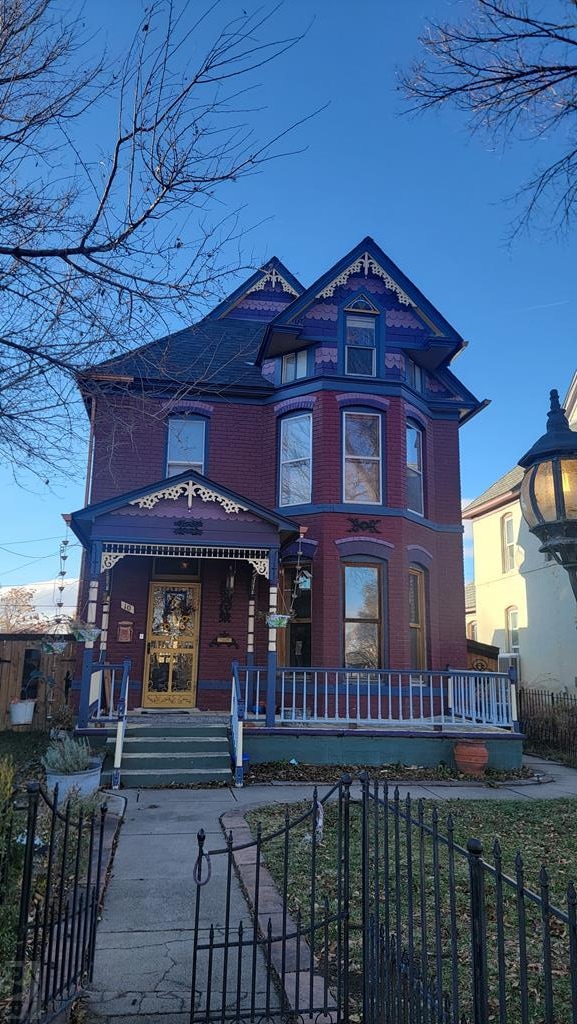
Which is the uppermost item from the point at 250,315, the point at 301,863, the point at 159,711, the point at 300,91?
the point at 250,315

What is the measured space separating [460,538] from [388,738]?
578 cm

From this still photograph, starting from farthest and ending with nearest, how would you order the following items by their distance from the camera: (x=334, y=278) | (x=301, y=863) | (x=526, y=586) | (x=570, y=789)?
(x=526, y=586) < (x=334, y=278) < (x=570, y=789) < (x=301, y=863)

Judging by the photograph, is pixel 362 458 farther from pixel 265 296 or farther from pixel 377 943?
pixel 377 943

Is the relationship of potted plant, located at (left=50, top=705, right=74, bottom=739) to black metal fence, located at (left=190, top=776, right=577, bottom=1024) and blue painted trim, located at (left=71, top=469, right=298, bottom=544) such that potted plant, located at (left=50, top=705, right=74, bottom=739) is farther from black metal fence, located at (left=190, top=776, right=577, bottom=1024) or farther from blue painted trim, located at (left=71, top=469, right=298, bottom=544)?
black metal fence, located at (left=190, top=776, right=577, bottom=1024)

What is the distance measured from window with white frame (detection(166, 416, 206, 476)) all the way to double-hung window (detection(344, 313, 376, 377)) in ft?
12.0

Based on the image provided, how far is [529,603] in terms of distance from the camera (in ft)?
64.5

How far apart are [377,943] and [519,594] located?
18.4 meters

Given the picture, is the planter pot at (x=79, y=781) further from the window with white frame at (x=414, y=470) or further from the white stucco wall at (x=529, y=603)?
the white stucco wall at (x=529, y=603)

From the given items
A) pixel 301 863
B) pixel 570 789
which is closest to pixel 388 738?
pixel 570 789

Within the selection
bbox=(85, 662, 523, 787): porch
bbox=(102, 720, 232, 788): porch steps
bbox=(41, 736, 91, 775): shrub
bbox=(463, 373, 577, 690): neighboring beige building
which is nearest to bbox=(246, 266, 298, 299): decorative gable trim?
bbox=(463, 373, 577, 690): neighboring beige building

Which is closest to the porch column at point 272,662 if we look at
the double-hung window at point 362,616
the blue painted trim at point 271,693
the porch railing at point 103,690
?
the blue painted trim at point 271,693

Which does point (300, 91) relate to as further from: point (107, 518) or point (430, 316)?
point (430, 316)

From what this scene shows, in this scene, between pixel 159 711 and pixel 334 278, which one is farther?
pixel 334 278

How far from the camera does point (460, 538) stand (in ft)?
50.6
